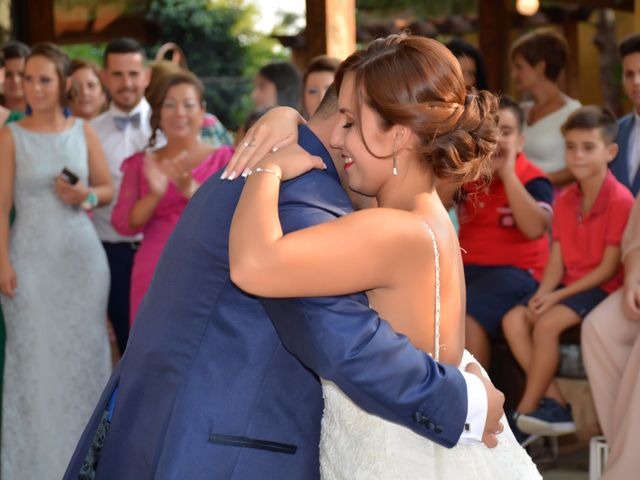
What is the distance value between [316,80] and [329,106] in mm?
3349

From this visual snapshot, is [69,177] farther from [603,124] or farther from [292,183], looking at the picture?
[292,183]

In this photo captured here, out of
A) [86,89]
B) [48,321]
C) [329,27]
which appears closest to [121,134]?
[86,89]

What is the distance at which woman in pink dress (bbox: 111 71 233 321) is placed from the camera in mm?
5539

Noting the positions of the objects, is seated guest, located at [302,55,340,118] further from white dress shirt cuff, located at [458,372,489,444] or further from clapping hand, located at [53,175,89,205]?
white dress shirt cuff, located at [458,372,489,444]

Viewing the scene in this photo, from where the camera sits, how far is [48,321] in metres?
5.34

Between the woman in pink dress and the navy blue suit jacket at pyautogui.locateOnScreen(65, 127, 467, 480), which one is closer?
the navy blue suit jacket at pyautogui.locateOnScreen(65, 127, 467, 480)

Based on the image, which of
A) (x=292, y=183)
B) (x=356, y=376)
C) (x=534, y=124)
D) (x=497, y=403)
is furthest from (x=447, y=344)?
(x=534, y=124)

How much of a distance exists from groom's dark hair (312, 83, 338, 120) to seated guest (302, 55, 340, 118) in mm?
3215

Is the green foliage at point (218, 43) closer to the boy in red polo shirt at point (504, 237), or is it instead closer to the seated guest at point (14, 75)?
the seated guest at point (14, 75)

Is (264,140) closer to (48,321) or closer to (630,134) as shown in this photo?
(48,321)

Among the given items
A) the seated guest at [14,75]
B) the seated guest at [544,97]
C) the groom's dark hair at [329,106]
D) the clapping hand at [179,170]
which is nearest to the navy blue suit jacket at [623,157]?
the seated guest at [544,97]

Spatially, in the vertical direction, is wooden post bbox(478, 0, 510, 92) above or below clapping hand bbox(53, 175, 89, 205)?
above

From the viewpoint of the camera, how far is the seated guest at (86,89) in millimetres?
7477

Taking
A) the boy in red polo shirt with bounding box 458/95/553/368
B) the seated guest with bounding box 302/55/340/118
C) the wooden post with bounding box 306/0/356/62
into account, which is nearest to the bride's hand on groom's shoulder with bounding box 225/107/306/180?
Result: the boy in red polo shirt with bounding box 458/95/553/368
